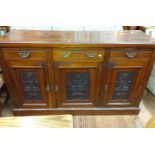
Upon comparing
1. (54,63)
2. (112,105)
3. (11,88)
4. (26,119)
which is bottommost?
(112,105)

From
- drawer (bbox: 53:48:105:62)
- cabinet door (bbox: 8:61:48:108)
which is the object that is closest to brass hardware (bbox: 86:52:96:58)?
drawer (bbox: 53:48:105:62)

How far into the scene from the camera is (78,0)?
36 centimetres

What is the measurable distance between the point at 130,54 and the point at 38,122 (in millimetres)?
879

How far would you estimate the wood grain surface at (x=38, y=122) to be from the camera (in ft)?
2.75

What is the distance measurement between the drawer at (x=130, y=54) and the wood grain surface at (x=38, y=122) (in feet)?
2.17

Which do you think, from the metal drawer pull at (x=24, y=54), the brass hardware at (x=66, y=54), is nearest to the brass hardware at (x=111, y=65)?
the brass hardware at (x=66, y=54)

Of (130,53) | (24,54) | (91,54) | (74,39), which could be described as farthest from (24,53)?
(130,53)

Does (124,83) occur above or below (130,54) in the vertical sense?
below

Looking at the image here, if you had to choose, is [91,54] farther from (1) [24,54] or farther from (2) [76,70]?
(1) [24,54]

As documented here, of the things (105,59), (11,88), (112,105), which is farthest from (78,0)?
(112,105)

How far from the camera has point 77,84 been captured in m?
1.46

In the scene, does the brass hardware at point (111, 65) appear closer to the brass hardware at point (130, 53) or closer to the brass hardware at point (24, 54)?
the brass hardware at point (130, 53)

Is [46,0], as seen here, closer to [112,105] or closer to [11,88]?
[11,88]
